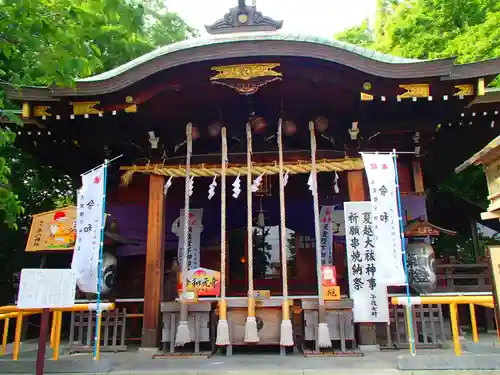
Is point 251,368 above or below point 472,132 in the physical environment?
below

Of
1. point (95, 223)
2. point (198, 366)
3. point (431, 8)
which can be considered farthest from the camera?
point (431, 8)

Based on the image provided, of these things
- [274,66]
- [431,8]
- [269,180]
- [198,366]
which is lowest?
[198,366]

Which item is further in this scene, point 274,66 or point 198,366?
point 274,66

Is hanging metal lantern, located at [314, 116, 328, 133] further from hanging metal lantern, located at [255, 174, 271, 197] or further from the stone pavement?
the stone pavement

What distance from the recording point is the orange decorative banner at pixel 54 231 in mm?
8727

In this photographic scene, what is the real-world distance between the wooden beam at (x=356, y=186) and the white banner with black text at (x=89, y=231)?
15.0 feet

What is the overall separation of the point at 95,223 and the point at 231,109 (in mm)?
3377

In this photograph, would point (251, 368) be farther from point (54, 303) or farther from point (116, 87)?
point (116, 87)

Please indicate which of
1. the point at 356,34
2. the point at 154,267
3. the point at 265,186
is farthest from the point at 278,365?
the point at 356,34

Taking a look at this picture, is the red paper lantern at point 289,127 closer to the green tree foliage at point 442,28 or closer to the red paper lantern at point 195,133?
the red paper lantern at point 195,133

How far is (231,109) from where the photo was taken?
8.40 meters

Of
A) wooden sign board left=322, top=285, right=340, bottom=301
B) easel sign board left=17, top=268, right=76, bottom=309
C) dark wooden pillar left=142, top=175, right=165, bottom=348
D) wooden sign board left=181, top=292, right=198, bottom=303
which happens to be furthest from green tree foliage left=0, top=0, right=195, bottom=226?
wooden sign board left=322, top=285, right=340, bottom=301

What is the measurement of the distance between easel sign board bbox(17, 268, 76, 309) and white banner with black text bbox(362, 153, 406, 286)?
4.55 meters

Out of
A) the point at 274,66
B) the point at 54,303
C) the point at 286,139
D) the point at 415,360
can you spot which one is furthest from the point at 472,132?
the point at 54,303
